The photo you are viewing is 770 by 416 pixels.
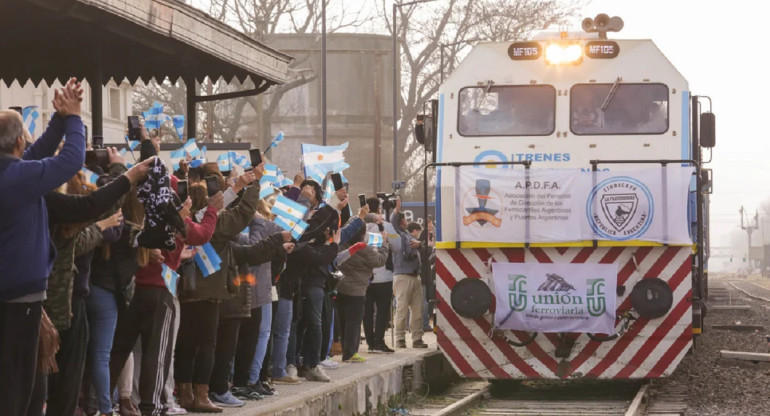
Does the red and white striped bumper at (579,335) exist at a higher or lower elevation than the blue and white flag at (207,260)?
lower

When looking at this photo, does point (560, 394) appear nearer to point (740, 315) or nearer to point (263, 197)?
point (263, 197)

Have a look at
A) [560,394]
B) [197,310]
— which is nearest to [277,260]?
[197,310]

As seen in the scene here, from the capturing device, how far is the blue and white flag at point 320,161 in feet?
42.9

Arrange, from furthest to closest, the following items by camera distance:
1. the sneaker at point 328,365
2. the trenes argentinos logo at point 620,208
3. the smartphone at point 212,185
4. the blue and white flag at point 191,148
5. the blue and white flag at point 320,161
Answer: the sneaker at point 328,365 < the trenes argentinos logo at point 620,208 < the blue and white flag at point 320,161 < the blue and white flag at point 191,148 < the smartphone at point 212,185

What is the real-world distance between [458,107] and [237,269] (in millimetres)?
5002

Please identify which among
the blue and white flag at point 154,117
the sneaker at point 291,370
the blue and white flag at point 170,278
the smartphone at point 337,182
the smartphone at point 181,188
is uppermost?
the blue and white flag at point 154,117

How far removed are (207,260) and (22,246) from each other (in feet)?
12.3

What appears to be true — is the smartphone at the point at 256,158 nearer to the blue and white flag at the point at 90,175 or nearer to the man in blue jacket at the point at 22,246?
the blue and white flag at the point at 90,175

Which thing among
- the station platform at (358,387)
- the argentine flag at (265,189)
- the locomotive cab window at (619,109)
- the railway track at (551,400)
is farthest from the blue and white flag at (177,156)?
the locomotive cab window at (619,109)

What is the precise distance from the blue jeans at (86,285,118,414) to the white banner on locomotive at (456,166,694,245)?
6082 millimetres

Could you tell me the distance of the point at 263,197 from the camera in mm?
11523

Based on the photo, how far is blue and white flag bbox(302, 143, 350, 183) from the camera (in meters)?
13.1

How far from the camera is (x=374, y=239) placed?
15062 mm

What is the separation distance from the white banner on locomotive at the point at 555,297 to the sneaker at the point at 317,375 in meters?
2.14
